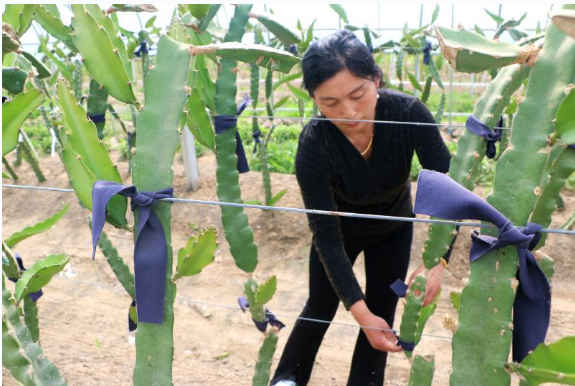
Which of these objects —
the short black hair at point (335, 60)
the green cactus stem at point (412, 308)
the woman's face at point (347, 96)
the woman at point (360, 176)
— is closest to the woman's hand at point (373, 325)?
the woman at point (360, 176)

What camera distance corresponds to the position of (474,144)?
117 cm

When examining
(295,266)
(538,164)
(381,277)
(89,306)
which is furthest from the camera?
(295,266)

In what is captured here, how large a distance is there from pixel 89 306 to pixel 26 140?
178cm

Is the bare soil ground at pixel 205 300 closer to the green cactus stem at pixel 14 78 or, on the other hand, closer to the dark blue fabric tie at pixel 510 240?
the green cactus stem at pixel 14 78

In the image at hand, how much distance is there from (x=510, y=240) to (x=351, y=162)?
79 centimetres

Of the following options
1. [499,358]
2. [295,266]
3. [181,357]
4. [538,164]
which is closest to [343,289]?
[499,358]

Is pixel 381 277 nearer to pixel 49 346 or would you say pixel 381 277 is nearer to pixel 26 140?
pixel 49 346

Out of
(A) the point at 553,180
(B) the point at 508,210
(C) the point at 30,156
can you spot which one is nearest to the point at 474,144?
(A) the point at 553,180

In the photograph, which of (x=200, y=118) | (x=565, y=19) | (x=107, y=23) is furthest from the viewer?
(x=200, y=118)

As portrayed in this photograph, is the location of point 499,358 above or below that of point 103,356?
above

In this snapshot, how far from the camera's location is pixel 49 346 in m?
2.31

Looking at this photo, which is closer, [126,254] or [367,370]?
[367,370]

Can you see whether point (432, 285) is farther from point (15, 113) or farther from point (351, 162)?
point (15, 113)

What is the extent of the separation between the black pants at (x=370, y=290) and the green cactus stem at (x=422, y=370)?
1.53 ft
